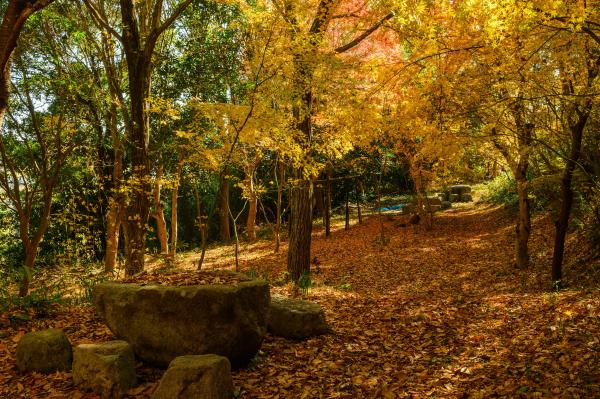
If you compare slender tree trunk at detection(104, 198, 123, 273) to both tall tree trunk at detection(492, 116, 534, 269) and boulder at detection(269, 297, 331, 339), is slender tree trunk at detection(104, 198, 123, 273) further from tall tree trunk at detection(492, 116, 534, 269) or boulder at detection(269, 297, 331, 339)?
tall tree trunk at detection(492, 116, 534, 269)

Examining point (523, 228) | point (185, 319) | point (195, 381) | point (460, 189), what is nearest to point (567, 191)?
point (523, 228)

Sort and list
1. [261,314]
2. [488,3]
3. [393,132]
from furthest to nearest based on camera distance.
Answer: [393,132], [488,3], [261,314]

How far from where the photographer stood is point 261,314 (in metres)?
4.65

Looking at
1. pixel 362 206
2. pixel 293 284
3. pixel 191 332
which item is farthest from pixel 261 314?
pixel 362 206

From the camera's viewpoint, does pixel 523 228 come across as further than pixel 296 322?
Yes

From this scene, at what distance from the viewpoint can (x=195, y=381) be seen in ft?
11.9

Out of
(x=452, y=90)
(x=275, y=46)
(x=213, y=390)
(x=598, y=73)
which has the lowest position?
(x=213, y=390)

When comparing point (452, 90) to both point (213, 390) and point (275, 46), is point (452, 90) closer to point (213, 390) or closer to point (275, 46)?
point (275, 46)

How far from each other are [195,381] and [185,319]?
2.59ft

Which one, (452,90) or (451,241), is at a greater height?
(452,90)

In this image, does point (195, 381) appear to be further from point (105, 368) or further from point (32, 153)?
point (32, 153)

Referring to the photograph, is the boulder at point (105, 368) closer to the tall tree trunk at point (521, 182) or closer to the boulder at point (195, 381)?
the boulder at point (195, 381)

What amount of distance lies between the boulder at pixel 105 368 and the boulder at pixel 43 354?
0.40 m

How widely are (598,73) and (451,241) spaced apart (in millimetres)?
9882
